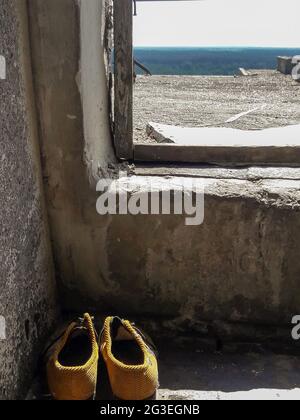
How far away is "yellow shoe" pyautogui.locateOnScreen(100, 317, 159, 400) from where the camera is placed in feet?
5.69

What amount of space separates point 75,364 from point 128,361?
179 millimetres

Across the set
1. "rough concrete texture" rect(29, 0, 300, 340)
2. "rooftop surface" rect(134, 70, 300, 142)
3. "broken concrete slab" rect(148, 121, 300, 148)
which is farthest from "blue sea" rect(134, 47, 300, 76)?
"rough concrete texture" rect(29, 0, 300, 340)

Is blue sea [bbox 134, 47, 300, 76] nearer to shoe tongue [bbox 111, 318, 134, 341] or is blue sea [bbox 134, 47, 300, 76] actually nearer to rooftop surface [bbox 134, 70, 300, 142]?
rooftop surface [bbox 134, 70, 300, 142]

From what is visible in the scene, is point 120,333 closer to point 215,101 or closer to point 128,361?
point 128,361

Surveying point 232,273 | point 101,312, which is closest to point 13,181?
point 101,312

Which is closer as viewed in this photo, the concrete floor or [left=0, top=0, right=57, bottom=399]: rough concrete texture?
[left=0, top=0, right=57, bottom=399]: rough concrete texture

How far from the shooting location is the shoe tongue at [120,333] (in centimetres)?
195

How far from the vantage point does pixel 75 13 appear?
1.85 meters

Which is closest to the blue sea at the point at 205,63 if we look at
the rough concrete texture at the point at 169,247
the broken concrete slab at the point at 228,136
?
the broken concrete slab at the point at 228,136

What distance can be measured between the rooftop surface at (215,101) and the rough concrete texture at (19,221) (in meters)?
1.01

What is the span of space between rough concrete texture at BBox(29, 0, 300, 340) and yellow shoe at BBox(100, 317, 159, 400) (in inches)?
8.9

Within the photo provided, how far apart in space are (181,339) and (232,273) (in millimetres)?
344

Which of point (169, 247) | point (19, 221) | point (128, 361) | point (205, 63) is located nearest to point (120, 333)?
point (128, 361)
